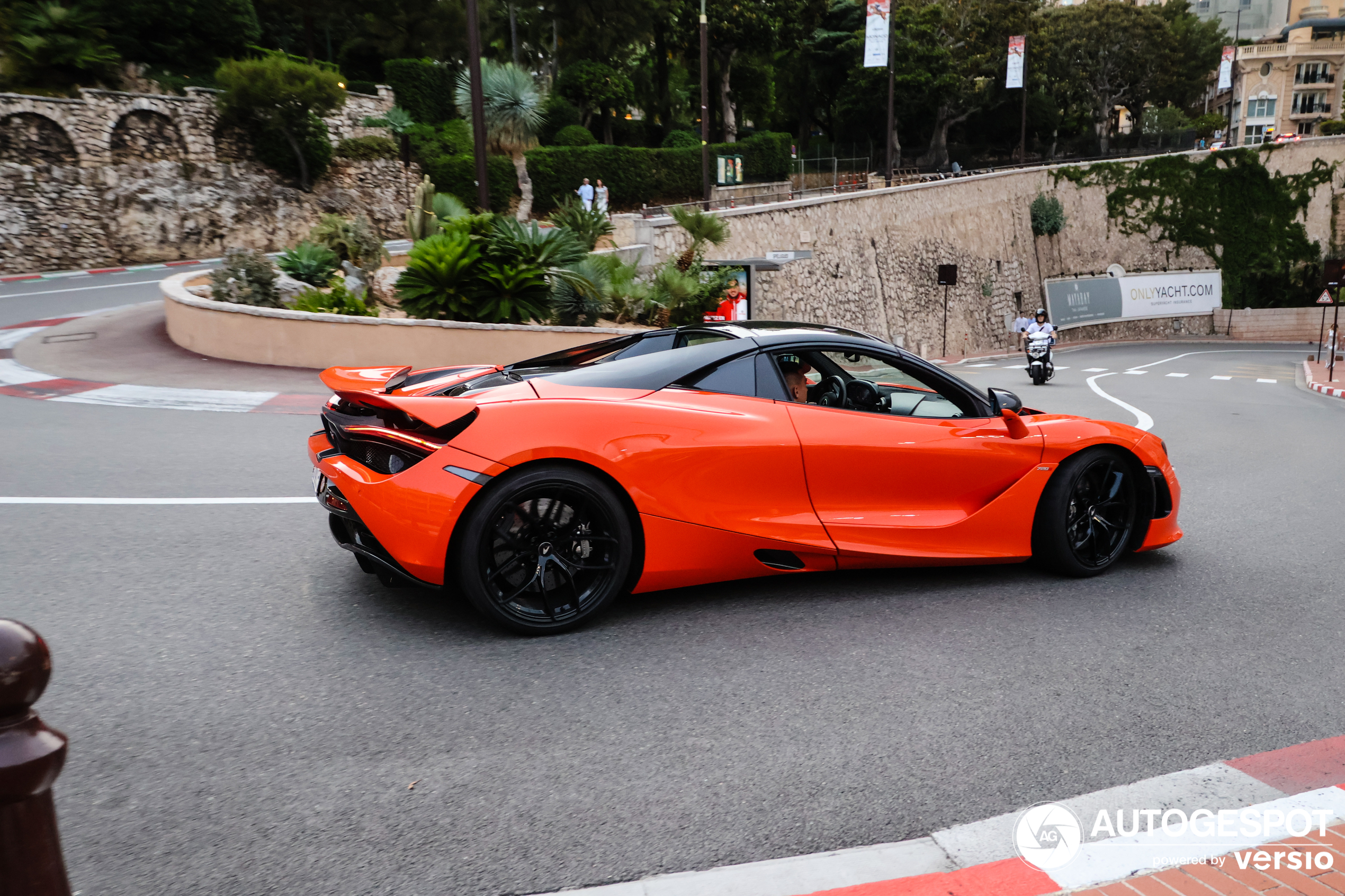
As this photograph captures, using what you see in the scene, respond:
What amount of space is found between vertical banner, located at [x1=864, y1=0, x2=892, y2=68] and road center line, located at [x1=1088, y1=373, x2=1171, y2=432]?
15.2 metres

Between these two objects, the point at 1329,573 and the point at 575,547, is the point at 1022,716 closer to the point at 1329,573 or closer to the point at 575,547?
the point at 575,547

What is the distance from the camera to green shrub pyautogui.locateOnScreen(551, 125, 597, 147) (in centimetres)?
4209

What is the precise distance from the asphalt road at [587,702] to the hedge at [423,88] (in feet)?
126

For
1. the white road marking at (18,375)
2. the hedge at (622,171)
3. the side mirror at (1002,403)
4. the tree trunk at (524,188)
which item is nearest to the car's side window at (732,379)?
the side mirror at (1002,403)

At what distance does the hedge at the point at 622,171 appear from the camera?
39625 millimetres

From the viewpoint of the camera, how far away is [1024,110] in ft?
179

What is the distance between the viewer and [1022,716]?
3.71 meters

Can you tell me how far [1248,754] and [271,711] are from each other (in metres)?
3.48

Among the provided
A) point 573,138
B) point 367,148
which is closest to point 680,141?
point 573,138

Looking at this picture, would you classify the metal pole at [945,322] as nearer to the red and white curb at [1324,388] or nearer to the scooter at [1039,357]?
the red and white curb at [1324,388]

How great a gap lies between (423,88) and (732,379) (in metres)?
40.8

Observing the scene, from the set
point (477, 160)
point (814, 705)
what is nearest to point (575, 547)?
point (814, 705)

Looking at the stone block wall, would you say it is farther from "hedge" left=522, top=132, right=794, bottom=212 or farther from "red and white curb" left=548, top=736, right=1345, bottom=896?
"red and white curb" left=548, top=736, right=1345, bottom=896

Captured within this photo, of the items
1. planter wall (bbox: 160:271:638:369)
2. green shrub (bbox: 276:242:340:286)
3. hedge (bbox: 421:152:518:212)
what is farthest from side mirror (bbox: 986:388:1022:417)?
hedge (bbox: 421:152:518:212)
